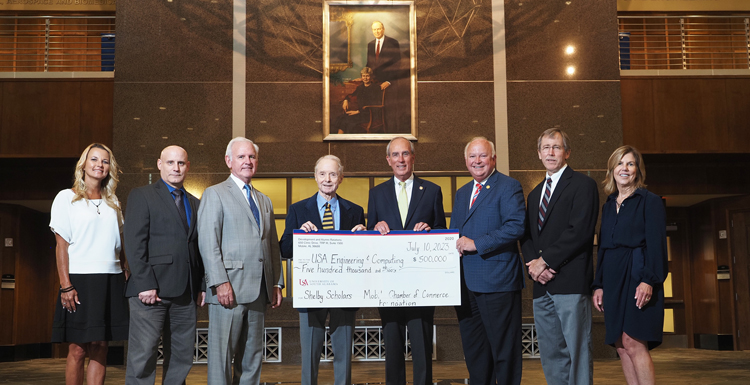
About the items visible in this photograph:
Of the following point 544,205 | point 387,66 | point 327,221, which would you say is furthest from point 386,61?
point 544,205

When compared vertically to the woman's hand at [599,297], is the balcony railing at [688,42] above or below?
above

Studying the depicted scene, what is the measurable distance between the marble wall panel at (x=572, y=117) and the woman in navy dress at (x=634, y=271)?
12.9ft

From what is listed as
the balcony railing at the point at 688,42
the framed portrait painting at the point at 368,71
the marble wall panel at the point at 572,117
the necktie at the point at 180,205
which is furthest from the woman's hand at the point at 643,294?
the balcony railing at the point at 688,42

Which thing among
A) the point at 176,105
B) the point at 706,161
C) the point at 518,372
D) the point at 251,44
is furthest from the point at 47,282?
the point at 706,161

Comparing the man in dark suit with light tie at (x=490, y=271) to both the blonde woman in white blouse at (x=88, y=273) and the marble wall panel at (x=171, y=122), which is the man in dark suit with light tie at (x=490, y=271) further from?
the marble wall panel at (x=171, y=122)

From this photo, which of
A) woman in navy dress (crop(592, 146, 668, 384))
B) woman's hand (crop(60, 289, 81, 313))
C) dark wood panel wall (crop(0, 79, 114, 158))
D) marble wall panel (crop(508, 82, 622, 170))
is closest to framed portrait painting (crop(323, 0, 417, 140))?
marble wall panel (crop(508, 82, 622, 170))

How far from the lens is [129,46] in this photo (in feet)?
24.5

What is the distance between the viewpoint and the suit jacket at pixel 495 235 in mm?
3652

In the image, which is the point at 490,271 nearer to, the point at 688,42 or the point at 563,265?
the point at 563,265

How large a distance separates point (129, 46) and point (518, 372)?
6314 mm

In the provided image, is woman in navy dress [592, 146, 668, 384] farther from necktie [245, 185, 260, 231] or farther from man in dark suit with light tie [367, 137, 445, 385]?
necktie [245, 185, 260, 231]

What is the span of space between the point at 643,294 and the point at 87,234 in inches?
137

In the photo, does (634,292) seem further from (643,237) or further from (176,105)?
(176,105)

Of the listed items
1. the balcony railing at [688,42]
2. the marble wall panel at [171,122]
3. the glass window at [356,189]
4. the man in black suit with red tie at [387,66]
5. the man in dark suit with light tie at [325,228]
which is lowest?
the man in dark suit with light tie at [325,228]
